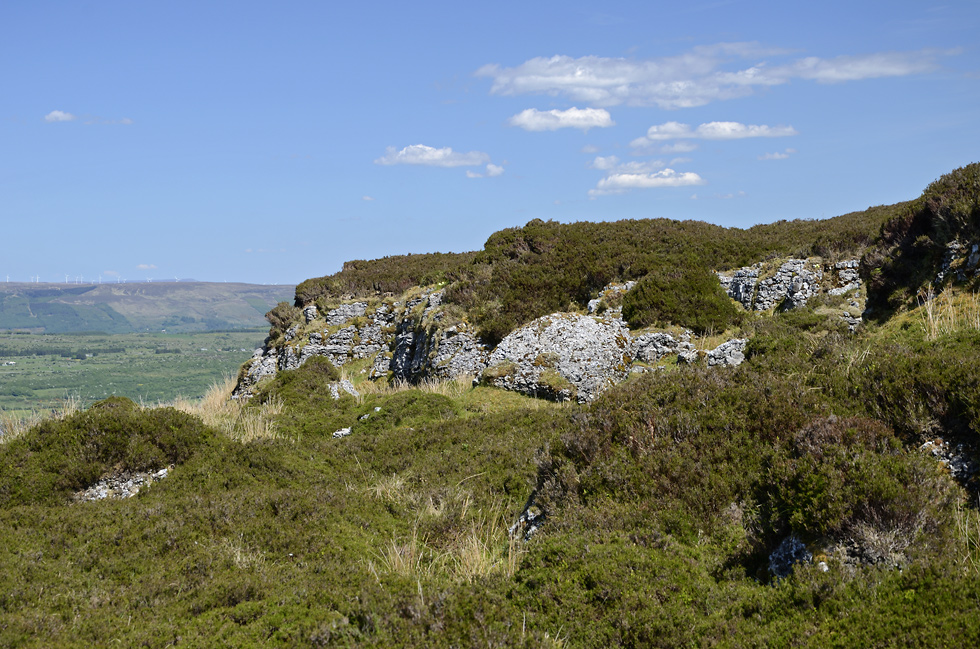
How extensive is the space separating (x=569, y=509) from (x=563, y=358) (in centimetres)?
1022

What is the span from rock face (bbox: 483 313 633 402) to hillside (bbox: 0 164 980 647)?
136 cm

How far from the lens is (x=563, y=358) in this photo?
16781 mm

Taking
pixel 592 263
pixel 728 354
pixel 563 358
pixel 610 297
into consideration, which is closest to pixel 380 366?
pixel 592 263

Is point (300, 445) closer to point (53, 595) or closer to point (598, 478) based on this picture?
point (53, 595)

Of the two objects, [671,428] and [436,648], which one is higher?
[671,428]

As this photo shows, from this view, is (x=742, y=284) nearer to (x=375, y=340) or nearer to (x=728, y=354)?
(x=728, y=354)

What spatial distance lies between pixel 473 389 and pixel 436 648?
12702 millimetres

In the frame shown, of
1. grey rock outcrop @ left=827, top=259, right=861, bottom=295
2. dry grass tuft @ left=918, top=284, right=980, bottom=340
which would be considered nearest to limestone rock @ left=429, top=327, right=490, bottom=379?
grey rock outcrop @ left=827, top=259, right=861, bottom=295

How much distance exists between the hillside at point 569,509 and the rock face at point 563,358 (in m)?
1.36

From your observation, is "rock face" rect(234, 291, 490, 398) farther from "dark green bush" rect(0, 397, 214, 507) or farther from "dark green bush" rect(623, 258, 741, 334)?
"dark green bush" rect(0, 397, 214, 507)

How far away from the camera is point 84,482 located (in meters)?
9.22

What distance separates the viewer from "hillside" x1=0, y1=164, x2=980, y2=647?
15.0ft

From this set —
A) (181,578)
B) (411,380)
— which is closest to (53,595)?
(181,578)

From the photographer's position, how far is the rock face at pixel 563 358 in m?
16.2
